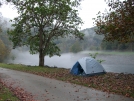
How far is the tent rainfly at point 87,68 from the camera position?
46.9 feet

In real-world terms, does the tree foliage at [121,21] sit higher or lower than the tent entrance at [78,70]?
higher

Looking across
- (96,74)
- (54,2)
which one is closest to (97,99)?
(96,74)

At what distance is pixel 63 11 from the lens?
21500 mm

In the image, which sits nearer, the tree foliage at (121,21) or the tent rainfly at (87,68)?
the tree foliage at (121,21)

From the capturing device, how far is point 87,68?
47.6 ft

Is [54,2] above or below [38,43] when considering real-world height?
above

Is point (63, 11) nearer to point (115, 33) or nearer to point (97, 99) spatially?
point (115, 33)

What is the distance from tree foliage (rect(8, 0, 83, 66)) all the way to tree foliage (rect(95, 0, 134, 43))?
11075 mm

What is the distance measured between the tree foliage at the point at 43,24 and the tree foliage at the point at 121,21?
11.1 m

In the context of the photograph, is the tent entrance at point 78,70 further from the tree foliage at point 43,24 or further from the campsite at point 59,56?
the tree foliage at point 43,24

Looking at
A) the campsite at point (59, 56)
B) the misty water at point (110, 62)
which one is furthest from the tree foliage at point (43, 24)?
the misty water at point (110, 62)

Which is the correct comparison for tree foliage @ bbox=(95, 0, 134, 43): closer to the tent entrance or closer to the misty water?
the tent entrance

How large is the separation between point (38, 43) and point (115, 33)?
16007mm

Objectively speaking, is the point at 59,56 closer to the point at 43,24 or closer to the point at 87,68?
the point at 43,24
